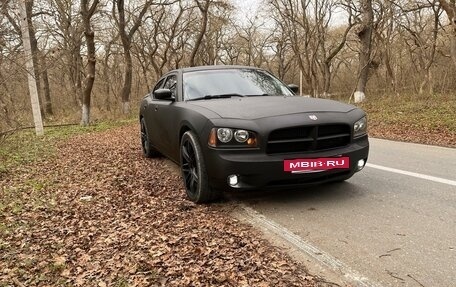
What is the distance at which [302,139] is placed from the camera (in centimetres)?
405

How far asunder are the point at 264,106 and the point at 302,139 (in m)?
0.63

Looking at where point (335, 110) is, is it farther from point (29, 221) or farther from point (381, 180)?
point (29, 221)

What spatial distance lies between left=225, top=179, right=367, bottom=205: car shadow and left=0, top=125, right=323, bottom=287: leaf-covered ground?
1.25 feet

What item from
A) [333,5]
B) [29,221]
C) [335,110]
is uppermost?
[333,5]

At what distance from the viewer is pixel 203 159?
428 centimetres

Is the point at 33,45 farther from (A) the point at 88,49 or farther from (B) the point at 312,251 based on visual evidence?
(B) the point at 312,251

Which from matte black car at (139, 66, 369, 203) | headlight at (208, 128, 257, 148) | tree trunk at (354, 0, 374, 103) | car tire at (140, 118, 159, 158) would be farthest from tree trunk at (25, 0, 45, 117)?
tree trunk at (354, 0, 374, 103)

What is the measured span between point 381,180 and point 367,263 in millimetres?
2408

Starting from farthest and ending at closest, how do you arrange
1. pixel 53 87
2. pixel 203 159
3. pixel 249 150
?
pixel 53 87 < pixel 203 159 < pixel 249 150

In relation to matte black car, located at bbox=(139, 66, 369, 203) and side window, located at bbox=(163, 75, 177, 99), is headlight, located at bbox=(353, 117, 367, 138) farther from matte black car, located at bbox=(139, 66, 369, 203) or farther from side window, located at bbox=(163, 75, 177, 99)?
side window, located at bbox=(163, 75, 177, 99)

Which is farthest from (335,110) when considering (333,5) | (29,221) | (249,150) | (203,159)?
(333,5)

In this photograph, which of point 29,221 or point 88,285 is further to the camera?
point 29,221

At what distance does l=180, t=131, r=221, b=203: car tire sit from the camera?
4312mm

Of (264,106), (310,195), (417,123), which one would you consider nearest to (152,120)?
(264,106)
